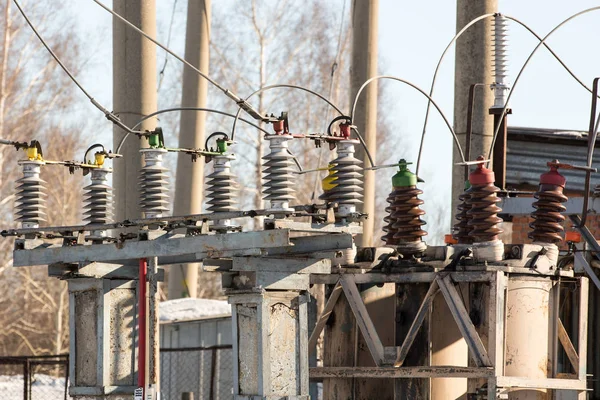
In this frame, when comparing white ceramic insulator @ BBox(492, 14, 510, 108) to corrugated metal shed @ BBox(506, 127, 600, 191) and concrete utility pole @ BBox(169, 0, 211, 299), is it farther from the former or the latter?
concrete utility pole @ BBox(169, 0, 211, 299)

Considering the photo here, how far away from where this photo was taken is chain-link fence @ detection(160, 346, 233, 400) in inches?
839

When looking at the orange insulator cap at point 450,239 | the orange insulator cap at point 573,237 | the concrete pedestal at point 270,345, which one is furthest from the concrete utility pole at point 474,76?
the concrete pedestal at point 270,345

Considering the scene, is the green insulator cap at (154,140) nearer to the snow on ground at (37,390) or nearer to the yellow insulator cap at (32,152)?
the yellow insulator cap at (32,152)

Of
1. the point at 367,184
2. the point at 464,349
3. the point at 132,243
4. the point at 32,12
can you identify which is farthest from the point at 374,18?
the point at 32,12

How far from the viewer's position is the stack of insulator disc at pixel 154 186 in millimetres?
10125

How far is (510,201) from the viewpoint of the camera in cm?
1519

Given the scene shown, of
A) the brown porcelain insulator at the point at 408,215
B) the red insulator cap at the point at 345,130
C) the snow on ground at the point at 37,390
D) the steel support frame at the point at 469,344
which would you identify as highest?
the red insulator cap at the point at 345,130

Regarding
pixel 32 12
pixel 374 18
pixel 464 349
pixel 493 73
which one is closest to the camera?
pixel 464 349

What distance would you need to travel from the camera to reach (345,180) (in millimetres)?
9602

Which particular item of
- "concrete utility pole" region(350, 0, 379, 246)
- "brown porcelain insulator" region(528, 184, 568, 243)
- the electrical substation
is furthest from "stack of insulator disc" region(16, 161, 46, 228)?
"concrete utility pole" region(350, 0, 379, 246)

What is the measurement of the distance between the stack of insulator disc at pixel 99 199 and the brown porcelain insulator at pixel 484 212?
3.01 m

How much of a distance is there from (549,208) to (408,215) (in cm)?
142

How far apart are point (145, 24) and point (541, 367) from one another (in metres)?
6.12

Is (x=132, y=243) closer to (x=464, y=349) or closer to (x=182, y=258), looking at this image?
(x=182, y=258)
